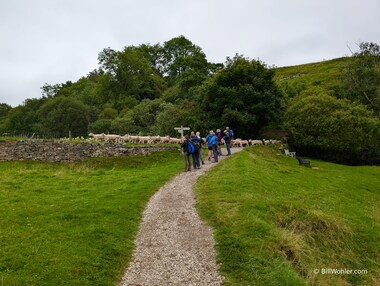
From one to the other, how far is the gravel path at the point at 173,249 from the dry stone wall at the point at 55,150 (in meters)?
19.7

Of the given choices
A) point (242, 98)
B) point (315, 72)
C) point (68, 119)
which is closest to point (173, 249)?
point (242, 98)

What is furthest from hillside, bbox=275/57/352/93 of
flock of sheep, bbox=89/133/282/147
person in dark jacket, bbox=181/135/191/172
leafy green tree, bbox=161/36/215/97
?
person in dark jacket, bbox=181/135/191/172

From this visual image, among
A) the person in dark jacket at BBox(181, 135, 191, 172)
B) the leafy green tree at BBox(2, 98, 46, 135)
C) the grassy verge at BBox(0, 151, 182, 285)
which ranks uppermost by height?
the leafy green tree at BBox(2, 98, 46, 135)

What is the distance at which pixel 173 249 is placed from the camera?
41.2ft

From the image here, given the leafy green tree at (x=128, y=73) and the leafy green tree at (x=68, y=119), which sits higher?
the leafy green tree at (x=128, y=73)

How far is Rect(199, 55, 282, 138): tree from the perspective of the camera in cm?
4578

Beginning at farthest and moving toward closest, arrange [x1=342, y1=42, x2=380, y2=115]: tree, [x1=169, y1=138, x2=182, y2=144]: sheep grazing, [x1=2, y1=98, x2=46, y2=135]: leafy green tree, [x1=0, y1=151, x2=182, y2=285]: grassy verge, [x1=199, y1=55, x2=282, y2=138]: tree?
1. [x1=2, y1=98, x2=46, y2=135]: leafy green tree
2. [x1=342, y1=42, x2=380, y2=115]: tree
3. [x1=199, y1=55, x2=282, y2=138]: tree
4. [x1=169, y1=138, x2=182, y2=144]: sheep grazing
5. [x1=0, y1=151, x2=182, y2=285]: grassy verge

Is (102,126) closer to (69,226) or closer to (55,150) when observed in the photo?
(55,150)

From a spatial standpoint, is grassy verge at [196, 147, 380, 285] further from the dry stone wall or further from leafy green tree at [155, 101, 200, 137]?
leafy green tree at [155, 101, 200, 137]

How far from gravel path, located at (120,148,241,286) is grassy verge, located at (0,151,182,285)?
508mm

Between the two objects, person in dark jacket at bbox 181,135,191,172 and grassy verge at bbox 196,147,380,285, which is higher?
person in dark jacket at bbox 181,135,191,172

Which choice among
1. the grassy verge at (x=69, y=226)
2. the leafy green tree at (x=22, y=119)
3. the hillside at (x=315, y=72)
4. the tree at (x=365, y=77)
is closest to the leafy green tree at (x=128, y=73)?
the leafy green tree at (x=22, y=119)

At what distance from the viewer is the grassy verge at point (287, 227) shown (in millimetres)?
11375

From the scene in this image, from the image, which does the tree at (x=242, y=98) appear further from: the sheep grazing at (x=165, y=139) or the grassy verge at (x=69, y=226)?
the grassy verge at (x=69, y=226)
